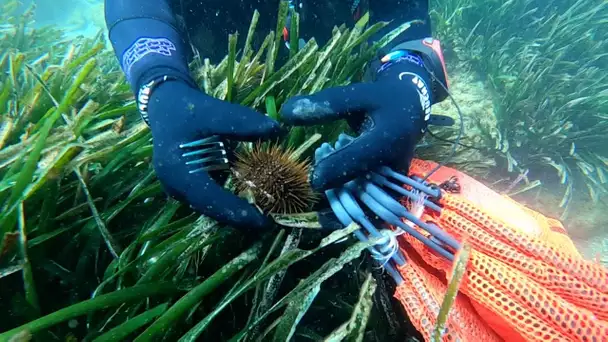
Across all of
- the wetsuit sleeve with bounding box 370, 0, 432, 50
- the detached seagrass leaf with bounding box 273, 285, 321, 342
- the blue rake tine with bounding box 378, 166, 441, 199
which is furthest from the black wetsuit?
the detached seagrass leaf with bounding box 273, 285, 321, 342

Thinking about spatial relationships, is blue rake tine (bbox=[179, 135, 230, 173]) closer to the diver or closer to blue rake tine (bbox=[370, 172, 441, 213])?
the diver

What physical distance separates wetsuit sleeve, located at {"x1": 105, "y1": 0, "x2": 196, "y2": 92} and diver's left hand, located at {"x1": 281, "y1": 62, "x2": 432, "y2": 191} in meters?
0.70

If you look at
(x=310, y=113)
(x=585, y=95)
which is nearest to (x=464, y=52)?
(x=585, y=95)

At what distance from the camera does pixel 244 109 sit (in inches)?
54.2

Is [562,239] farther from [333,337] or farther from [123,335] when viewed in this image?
[123,335]

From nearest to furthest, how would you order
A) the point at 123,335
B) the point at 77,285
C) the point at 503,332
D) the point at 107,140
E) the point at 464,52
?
the point at 123,335
the point at 503,332
the point at 77,285
the point at 107,140
the point at 464,52

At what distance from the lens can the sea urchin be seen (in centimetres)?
128

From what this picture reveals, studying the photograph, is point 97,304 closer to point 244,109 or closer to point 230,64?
point 244,109

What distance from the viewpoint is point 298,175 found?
1.32 meters

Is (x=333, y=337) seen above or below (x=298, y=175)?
below

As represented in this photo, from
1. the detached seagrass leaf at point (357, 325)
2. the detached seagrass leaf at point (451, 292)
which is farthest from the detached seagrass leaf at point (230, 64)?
the detached seagrass leaf at point (451, 292)

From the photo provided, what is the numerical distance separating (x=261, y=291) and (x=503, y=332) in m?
0.78

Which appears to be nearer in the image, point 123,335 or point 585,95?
point 123,335

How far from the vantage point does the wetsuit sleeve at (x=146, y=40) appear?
168 cm
